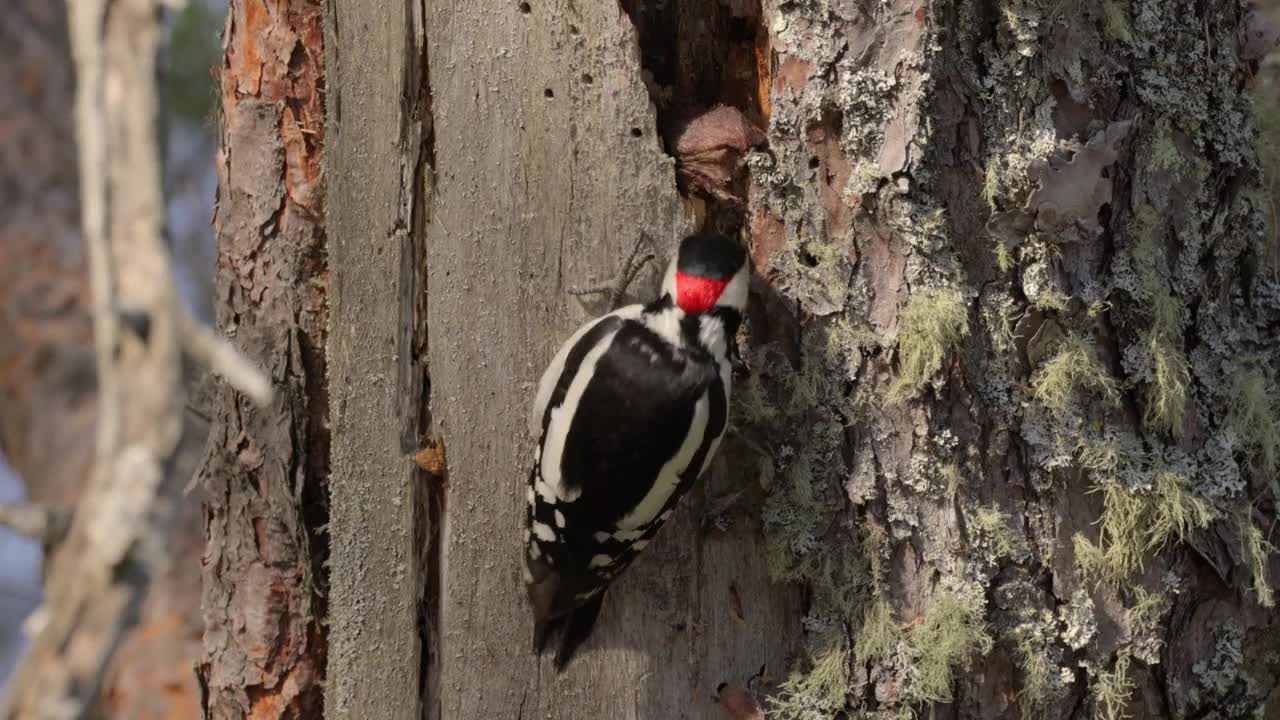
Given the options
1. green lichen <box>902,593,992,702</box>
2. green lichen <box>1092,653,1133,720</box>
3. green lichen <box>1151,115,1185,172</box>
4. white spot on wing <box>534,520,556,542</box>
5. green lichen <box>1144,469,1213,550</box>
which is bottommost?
green lichen <box>1092,653,1133,720</box>

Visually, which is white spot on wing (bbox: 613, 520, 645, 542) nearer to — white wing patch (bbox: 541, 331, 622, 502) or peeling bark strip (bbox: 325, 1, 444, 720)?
white wing patch (bbox: 541, 331, 622, 502)

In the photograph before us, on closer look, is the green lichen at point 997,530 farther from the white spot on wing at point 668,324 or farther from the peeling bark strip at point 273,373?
the peeling bark strip at point 273,373

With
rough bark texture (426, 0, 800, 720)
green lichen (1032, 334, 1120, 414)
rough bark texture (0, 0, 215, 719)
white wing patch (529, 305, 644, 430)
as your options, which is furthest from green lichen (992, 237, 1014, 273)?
rough bark texture (0, 0, 215, 719)

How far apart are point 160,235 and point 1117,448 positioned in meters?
1.57

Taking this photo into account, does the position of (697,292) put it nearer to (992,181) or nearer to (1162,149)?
(992,181)

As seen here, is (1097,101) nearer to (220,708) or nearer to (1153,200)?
(1153,200)

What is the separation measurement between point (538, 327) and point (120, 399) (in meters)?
1.24

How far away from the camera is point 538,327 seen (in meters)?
2.06

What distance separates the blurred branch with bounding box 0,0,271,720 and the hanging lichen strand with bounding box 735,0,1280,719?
1.23 m

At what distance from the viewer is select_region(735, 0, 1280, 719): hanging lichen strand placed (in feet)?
6.13

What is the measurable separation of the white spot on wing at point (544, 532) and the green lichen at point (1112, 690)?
0.91 meters

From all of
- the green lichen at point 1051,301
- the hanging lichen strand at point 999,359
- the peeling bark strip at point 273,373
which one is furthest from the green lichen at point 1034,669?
the peeling bark strip at point 273,373

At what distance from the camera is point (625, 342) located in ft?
6.74

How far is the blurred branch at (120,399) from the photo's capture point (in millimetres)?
808
